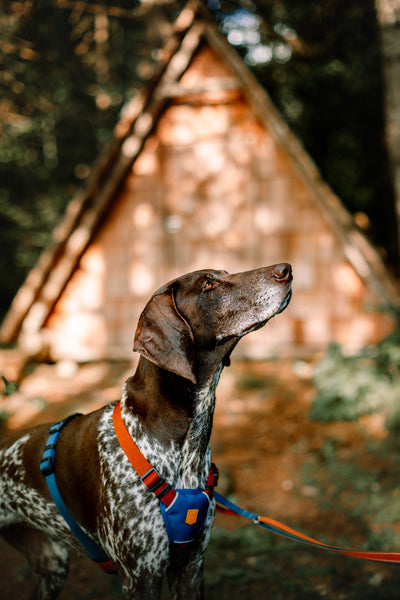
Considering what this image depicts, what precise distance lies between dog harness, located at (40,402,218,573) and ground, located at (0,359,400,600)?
1345 mm

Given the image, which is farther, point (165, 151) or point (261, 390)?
point (165, 151)

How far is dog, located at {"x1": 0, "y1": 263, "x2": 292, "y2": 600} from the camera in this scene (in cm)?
210

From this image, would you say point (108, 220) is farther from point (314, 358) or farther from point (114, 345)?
point (314, 358)

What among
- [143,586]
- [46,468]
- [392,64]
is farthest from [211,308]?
[392,64]

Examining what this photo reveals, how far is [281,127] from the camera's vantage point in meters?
6.90

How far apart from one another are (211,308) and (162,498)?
941 millimetres

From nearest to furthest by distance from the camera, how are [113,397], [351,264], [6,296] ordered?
[113,397], [351,264], [6,296]

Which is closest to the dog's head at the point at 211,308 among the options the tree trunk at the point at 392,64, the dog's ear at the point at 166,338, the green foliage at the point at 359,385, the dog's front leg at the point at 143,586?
the dog's ear at the point at 166,338

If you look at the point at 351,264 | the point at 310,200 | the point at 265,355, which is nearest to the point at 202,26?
the point at 310,200

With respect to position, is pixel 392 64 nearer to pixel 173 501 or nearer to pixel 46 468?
pixel 173 501

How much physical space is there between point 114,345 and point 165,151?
345cm

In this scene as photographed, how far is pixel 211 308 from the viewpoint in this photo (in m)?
2.38

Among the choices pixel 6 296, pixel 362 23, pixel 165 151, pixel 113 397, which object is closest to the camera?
pixel 113 397

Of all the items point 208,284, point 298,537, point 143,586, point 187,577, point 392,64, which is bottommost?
point 298,537
